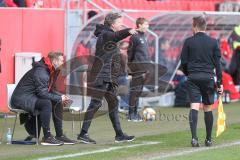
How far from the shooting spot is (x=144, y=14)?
18.7 metres

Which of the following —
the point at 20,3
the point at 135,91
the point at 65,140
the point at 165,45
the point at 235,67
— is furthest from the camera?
the point at 235,67

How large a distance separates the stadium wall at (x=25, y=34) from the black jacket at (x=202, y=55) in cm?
590

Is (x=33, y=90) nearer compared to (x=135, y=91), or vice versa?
(x=33, y=90)

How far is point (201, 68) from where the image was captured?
1109 cm

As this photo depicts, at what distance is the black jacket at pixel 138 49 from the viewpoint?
15.3 meters

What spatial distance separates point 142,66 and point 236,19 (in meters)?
4.52

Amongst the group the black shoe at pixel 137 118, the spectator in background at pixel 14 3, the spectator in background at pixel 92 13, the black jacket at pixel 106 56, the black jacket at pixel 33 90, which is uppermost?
the spectator in background at pixel 14 3

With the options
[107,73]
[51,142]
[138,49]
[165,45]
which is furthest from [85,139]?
[165,45]

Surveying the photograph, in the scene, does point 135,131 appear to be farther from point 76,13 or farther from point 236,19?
point 236,19

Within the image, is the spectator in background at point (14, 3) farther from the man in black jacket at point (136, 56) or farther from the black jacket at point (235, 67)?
the black jacket at point (235, 67)

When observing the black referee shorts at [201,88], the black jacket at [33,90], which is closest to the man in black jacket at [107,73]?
the black jacket at [33,90]

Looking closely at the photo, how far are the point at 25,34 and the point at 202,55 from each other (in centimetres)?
622

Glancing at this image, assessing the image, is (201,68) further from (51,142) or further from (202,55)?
(51,142)

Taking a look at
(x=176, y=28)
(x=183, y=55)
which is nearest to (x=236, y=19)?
(x=176, y=28)
